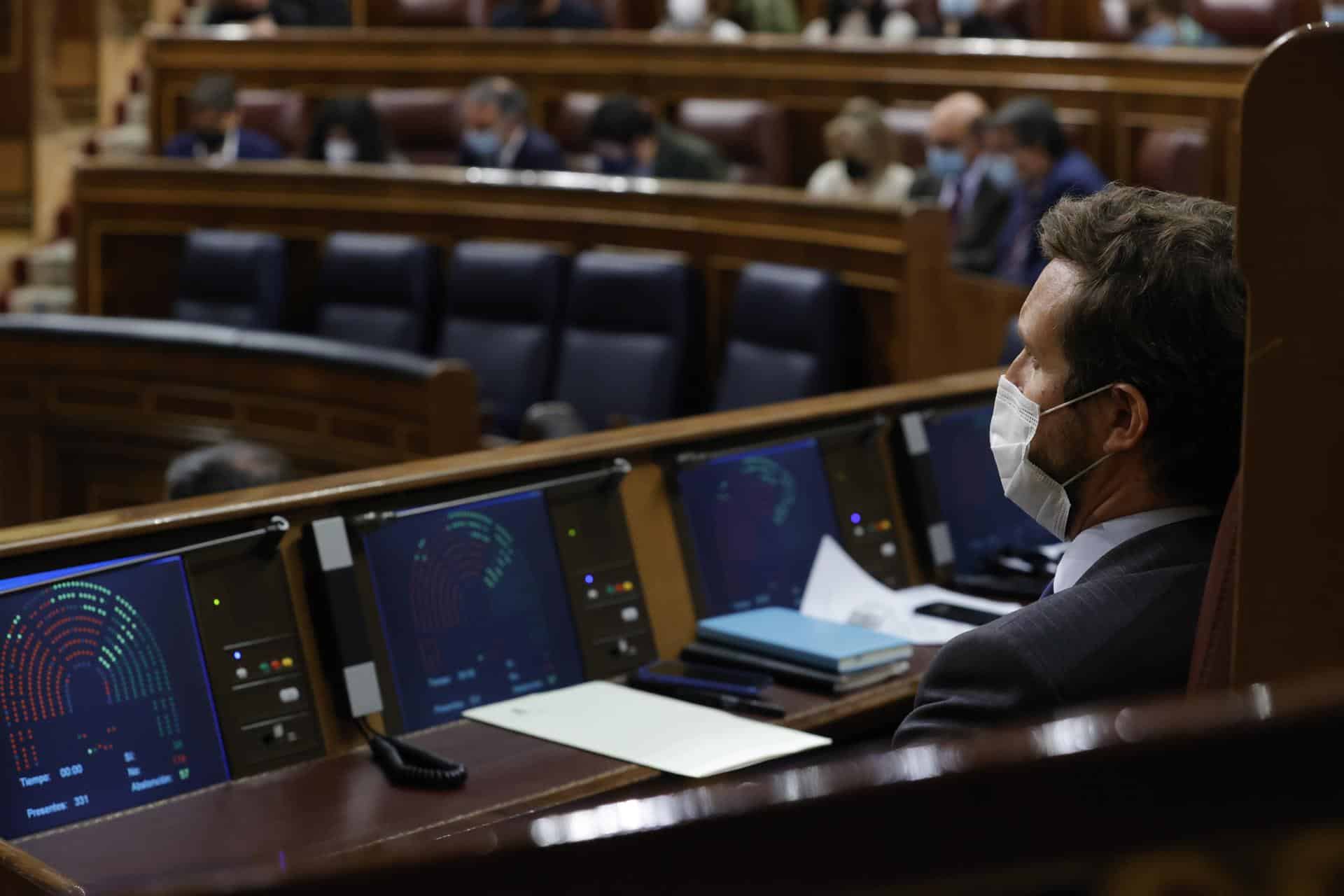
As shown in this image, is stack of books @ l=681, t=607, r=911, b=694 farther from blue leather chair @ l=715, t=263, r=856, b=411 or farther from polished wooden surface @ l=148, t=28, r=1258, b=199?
polished wooden surface @ l=148, t=28, r=1258, b=199

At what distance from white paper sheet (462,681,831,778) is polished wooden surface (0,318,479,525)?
188 centimetres

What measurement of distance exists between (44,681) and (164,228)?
3951 millimetres

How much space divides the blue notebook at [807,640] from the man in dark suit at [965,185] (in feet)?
8.90

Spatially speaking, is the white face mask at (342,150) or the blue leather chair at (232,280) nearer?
the blue leather chair at (232,280)

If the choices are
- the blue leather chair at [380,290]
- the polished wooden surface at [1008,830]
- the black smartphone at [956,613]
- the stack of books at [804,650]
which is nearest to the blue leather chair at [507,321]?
the blue leather chair at [380,290]

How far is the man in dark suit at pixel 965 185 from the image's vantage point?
4930 mm

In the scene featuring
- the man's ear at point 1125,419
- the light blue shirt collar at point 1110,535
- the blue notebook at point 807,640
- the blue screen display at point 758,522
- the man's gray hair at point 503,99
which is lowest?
the blue notebook at point 807,640

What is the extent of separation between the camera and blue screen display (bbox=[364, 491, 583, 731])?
1.99 metres

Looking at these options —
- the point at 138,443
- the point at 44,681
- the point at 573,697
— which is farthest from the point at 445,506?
the point at 138,443

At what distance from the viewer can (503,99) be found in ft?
18.9

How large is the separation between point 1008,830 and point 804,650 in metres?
1.72

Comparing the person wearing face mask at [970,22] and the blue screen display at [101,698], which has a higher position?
the person wearing face mask at [970,22]

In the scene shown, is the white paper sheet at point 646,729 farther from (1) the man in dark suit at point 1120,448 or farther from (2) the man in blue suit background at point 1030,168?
(2) the man in blue suit background at point 1030,168

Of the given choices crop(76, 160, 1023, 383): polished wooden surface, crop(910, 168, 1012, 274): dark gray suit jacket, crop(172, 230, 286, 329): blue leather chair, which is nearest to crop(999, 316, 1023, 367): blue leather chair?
crop(76, 160, 1023, 383): polished wooden surface
